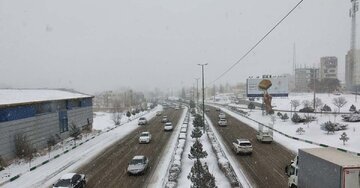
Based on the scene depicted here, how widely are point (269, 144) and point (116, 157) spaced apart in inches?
682

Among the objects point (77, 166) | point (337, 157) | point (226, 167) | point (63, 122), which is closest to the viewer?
point (337, 157)

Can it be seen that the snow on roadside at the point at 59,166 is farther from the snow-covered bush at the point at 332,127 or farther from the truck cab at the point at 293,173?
the snow-covered bush at the point at 332,127

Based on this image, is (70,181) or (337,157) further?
(70,181)

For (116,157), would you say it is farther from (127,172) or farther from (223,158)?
(223,158)

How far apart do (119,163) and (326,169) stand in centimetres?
1994

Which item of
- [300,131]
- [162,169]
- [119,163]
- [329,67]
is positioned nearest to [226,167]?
[162,169]

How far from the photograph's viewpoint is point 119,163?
28.7 metres

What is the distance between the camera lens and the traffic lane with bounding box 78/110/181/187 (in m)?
22.6

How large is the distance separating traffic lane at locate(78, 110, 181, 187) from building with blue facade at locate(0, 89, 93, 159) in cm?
776

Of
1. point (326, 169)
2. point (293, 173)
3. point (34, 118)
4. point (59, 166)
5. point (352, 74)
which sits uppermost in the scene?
point (352, 74)

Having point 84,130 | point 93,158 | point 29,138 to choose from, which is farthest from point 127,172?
point 84,130

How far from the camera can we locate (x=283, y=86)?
221ft

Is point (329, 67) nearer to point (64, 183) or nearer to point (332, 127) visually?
point (332, 127)

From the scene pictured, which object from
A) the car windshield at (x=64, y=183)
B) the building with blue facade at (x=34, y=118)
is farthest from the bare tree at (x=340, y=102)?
the car windshield at (x=64, y=183)
